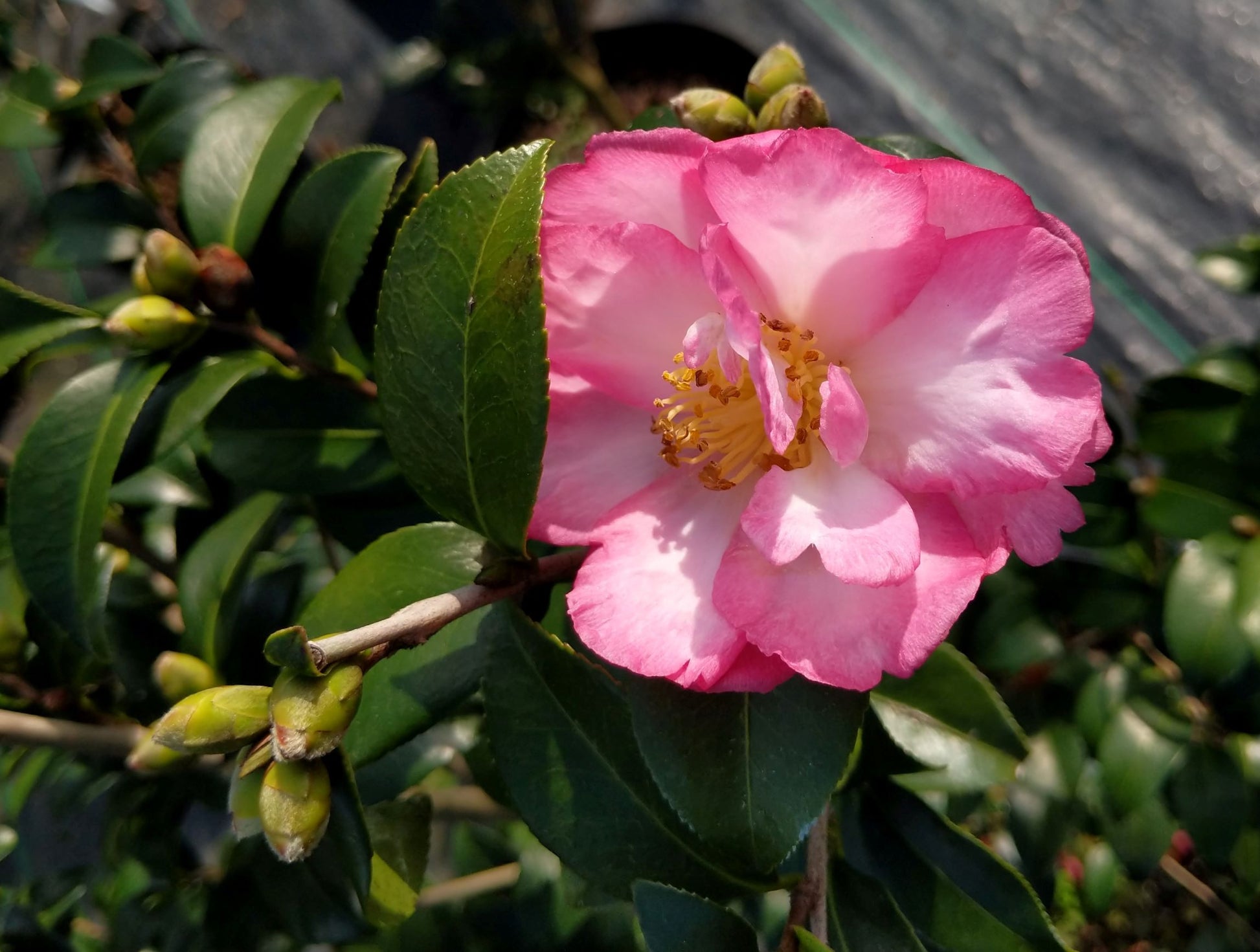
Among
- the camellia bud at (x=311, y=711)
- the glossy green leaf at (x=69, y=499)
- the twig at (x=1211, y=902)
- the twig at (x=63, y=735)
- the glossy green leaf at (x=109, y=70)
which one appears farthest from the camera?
the twig at (x=1211, y=902)

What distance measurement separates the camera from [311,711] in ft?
1.42

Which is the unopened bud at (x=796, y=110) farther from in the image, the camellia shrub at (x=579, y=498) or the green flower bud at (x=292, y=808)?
the green flower bud at (x=292, y=808)

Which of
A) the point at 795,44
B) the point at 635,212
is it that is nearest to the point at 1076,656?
the point at 635,212

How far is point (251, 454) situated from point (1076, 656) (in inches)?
45.1

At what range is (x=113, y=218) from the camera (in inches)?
40.4

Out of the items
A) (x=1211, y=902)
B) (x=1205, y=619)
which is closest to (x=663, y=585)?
(x=1205, y=619)

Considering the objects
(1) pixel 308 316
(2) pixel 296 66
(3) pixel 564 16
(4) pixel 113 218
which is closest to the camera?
(1) pixel 308 316

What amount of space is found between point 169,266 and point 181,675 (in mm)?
338

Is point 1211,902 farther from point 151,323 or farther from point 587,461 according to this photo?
point 151,323

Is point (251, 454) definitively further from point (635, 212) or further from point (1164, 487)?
point (1164, 487)

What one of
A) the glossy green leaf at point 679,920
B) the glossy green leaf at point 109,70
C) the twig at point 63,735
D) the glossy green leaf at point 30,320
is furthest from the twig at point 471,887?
the glossy green leaf at point 109,70

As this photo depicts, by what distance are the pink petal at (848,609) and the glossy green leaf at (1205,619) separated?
0.66m

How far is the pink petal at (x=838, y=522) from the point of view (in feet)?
1.58

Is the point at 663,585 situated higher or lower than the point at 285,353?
higher
